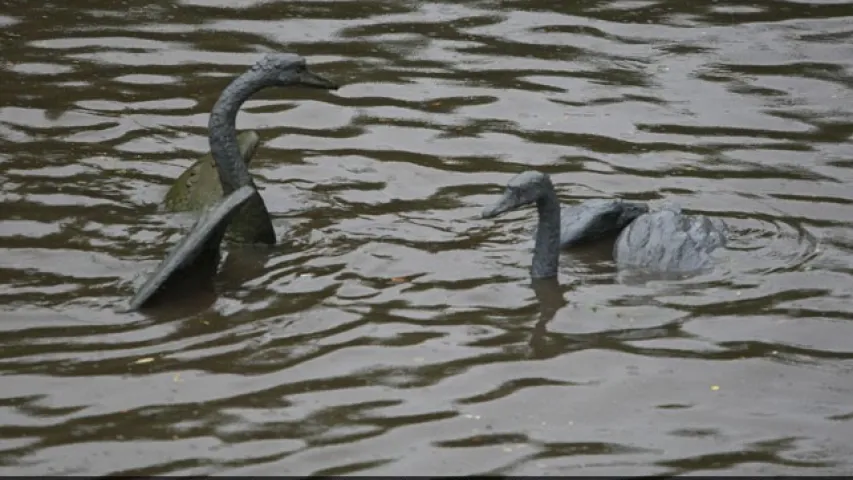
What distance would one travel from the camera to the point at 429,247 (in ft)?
28.2

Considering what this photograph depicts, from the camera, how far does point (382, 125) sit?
10508mm

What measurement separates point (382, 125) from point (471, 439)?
4372mm

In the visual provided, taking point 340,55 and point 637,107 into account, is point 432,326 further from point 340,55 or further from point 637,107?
point 340,55

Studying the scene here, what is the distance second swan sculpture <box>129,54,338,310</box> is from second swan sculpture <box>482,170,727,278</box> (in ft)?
4.25

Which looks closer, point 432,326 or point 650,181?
point 432,326

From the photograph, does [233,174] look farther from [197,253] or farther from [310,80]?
[197,253]

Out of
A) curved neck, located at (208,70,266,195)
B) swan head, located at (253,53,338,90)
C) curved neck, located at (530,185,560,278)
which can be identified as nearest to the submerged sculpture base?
curved neck, located at (208,70,266,195)

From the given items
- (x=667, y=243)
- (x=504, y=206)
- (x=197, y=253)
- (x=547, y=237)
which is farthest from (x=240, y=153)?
(x=667, y=243)

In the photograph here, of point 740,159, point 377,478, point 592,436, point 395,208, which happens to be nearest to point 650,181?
point 740,159

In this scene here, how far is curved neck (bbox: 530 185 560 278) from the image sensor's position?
8000 mm

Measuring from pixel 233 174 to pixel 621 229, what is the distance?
210 centimetres

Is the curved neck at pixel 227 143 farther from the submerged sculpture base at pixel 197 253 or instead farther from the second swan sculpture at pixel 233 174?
the submerged sculpture base at pixel 197 253

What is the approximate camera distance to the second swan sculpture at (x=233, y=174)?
25.9 feet

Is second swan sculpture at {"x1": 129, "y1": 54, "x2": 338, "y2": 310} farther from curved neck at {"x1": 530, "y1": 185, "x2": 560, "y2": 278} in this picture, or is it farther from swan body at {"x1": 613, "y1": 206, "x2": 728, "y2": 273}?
swan body at {"x1": 613, "y1": 206, "x2": 728, "y2": 273}
